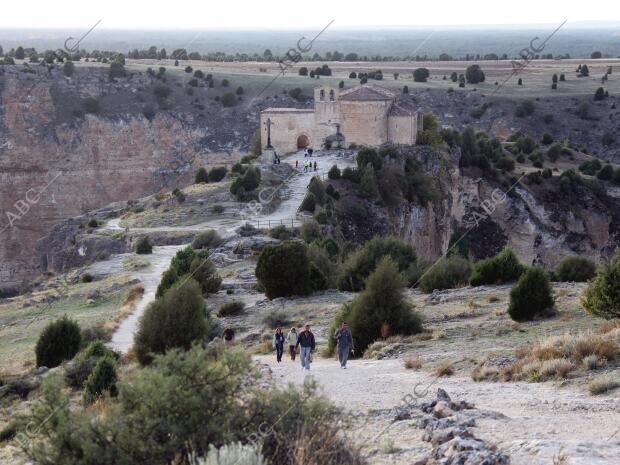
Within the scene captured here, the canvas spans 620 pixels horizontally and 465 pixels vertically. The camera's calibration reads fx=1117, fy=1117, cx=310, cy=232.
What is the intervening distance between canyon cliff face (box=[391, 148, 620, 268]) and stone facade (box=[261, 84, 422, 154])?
1.97m

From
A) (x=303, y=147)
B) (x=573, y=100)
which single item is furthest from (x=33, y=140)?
(x=573, y=100)

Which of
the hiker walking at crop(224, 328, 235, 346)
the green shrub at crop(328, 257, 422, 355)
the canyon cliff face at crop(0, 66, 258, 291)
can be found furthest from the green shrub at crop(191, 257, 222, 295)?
the canyon cliff face at crop(0, 66, 258, 291)

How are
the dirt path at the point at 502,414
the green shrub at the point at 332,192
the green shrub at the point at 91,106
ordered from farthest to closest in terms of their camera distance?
the green shrub at the point at 91,106 < the green shrub at the point at 332,192 < the dirt path at the point at 502,414

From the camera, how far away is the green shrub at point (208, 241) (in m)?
33.5

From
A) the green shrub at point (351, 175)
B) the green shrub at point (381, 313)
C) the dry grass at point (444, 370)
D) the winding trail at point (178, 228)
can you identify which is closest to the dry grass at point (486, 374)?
the dry grass at point (444, 370)

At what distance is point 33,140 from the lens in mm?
65875

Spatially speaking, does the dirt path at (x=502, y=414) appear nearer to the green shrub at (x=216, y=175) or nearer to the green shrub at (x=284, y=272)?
the green shrub at (x=284, y=272)

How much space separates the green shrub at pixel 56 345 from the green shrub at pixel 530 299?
27.4 feet

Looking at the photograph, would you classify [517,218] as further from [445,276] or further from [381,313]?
[381,313]

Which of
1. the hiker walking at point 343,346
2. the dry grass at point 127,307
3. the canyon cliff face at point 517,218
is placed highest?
the hiker walking at point 343,346

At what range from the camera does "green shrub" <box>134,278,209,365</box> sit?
63.8ft

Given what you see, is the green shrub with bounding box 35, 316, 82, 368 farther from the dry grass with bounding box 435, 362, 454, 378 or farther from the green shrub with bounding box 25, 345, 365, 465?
the green shrub with bounding box 25, 345, 365, 465

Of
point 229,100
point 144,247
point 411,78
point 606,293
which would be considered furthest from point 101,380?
point 411,78

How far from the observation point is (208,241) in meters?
33.6
